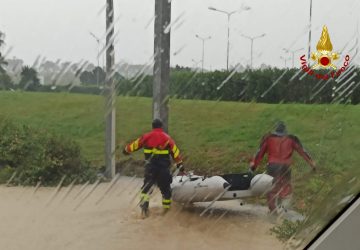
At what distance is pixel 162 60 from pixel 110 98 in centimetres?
16

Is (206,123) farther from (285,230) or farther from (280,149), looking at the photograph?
(285,230)

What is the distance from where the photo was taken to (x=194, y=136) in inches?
41.3

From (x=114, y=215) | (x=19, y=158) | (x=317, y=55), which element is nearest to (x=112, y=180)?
(x=114, y=215)

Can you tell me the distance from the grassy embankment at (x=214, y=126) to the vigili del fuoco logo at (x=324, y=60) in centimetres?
9

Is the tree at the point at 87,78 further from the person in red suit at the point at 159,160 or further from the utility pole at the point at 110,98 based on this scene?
the person in red suit at the point at 159,160

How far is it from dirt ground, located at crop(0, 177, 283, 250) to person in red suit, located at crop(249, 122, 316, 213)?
6 centimetres

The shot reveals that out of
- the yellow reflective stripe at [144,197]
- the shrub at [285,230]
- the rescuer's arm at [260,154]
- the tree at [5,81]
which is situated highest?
the tree at [5,81]

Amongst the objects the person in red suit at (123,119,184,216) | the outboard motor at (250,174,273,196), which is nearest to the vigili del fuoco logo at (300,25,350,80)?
the outboard motor at (250,174,273,196)

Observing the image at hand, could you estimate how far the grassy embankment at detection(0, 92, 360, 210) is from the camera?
0.98 meters

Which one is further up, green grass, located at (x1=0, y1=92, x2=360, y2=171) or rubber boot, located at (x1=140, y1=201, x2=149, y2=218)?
green grass, located at (x1=0, y1=92, x2=360, y2=171)

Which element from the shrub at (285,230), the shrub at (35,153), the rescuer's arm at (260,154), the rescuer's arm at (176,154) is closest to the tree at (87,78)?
the shrub at (35,153)

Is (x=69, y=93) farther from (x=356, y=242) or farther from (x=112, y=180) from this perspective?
(x=356, y=242)

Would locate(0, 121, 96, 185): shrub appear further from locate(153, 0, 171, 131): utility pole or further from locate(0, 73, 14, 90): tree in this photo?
locate(153, 0, 171, 131): utility pole

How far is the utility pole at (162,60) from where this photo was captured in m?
1.00
